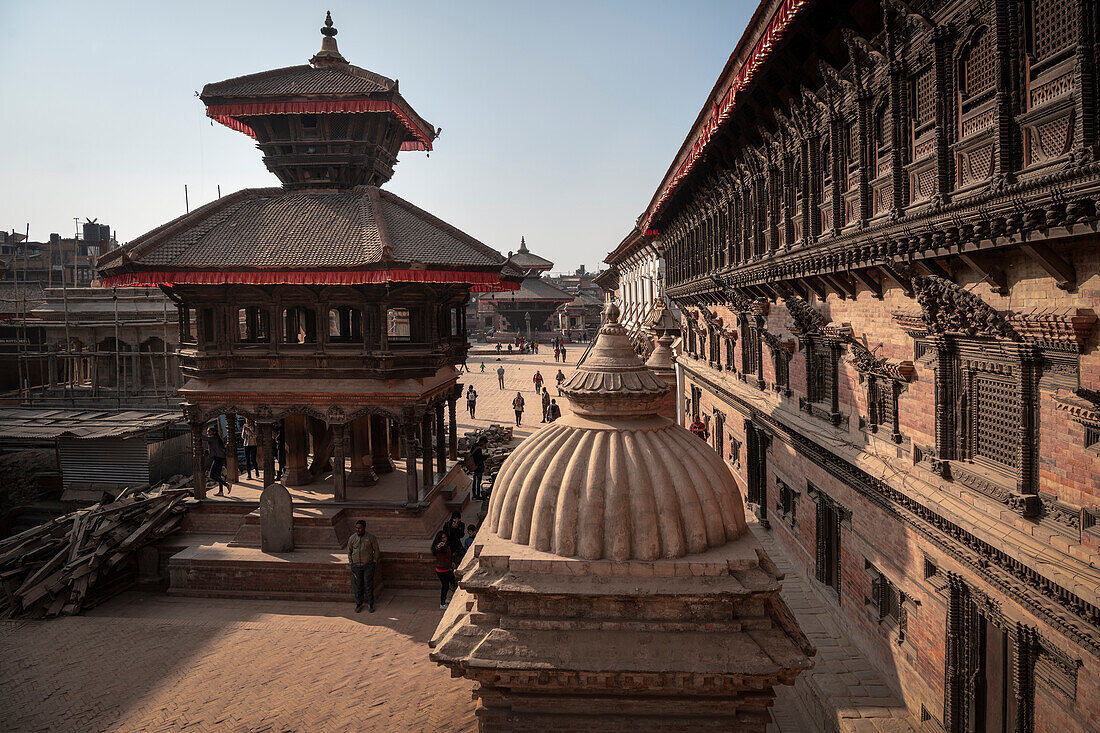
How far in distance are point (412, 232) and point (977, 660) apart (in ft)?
44.7

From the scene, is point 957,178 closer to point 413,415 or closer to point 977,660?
point 977,660

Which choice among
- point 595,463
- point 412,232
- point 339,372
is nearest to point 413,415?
point 339,372

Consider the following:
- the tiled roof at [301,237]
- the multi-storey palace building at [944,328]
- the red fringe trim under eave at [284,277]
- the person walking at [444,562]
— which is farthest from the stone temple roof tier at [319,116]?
the person walking at [444,562]

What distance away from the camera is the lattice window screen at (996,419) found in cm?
611

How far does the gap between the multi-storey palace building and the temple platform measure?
7870 millimetres

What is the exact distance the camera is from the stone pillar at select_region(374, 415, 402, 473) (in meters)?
18.4

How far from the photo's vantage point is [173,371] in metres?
30.1

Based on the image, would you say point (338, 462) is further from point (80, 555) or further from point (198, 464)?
point (80, 555)

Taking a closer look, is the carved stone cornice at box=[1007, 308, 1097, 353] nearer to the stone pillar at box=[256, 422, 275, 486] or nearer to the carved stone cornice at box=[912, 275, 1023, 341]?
the carved stone cornice at box=[912, 275, 1023, 341]

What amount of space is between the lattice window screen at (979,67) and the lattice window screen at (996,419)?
2.58 meters

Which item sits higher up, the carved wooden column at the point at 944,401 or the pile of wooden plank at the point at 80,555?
the carved wooden column at the point at 944,401

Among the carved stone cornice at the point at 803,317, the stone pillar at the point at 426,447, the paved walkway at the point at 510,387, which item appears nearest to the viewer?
the carved stone cornice at the point at 803,317

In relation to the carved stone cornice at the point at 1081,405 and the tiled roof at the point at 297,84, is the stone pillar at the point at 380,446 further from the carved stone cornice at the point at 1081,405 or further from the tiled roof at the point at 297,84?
the carved stone cornice at the point at 1081,405

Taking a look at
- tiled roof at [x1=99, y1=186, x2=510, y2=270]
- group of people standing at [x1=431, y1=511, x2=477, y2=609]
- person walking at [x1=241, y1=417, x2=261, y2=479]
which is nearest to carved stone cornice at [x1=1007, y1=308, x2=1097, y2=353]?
group of people standing at [x1=431, y1=511, x2=477, y2=609]
